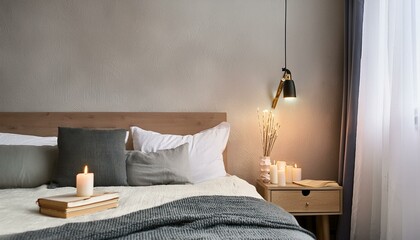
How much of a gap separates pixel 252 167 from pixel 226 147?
Result: 0.26 meters

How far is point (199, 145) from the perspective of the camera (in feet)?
8.41

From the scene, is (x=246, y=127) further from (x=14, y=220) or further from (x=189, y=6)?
(x=14, y=220)

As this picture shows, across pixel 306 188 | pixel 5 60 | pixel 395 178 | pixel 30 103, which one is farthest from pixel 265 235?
pixel 5 60

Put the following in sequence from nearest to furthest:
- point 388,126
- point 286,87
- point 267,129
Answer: point 388,126 → point 286,87 → point 267,129

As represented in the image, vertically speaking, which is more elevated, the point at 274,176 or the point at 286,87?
the point at 286,87

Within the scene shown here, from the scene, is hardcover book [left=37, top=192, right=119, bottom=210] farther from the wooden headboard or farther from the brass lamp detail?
the brass lamp detail

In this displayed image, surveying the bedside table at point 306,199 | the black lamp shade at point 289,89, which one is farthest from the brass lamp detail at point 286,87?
the bedside table at point 306,199

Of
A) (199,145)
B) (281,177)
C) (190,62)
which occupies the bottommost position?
(281,177)

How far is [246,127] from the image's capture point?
113 inches

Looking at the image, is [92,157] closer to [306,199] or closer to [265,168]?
[265,168]

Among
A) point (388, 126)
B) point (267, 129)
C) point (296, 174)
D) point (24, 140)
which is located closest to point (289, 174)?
point (296, 174)

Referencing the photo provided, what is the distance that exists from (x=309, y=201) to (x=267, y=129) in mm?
624

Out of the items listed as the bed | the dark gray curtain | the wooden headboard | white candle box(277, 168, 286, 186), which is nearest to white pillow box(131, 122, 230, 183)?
the bed

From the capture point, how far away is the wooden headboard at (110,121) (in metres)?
2.68
